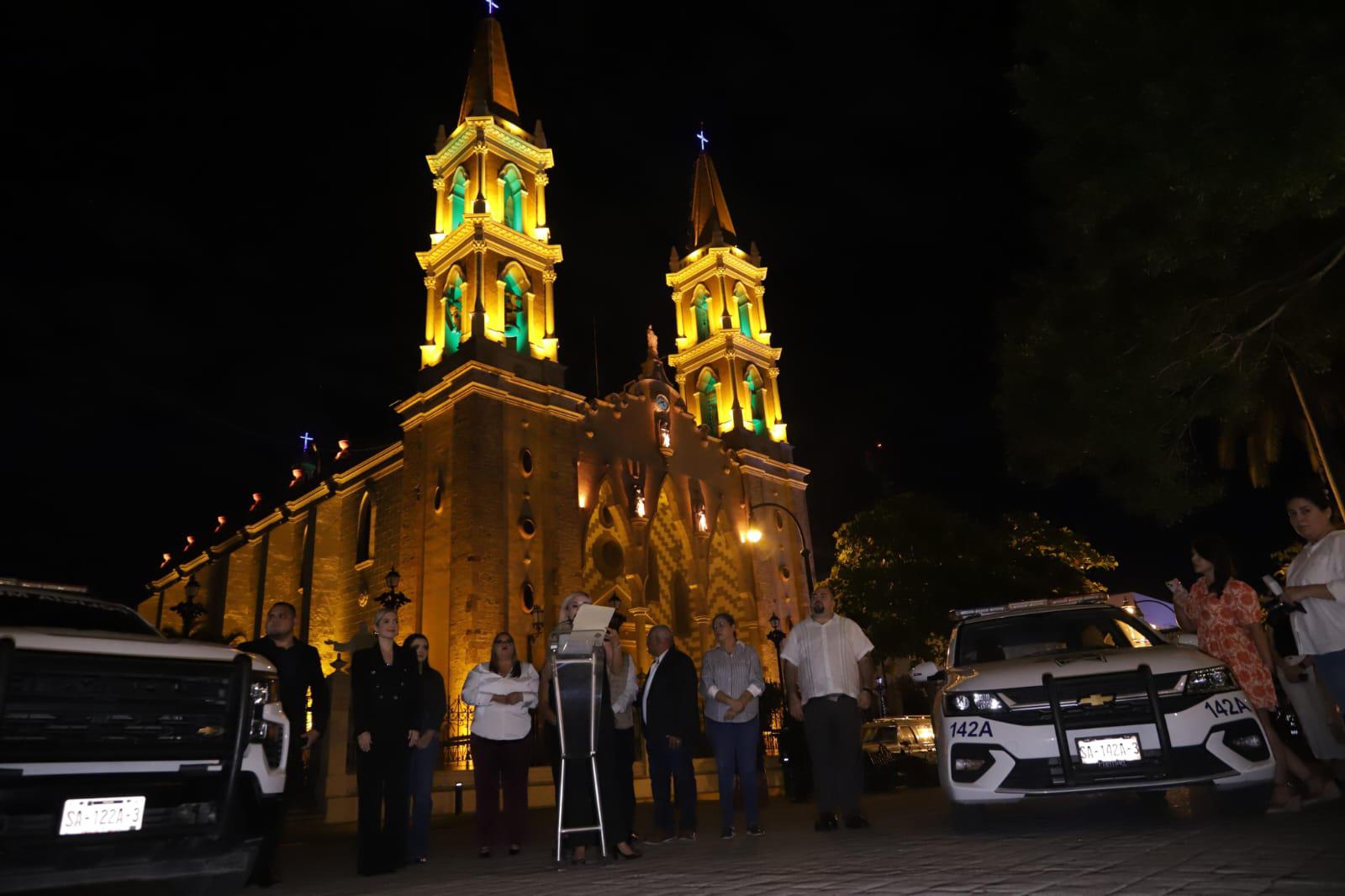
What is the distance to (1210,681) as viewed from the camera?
5.72 metres

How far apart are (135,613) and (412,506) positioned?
85.2ft

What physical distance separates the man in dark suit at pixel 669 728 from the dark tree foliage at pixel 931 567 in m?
23.1

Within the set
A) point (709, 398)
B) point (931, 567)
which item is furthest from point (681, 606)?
point (931, 567)

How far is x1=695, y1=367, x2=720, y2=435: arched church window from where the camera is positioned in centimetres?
4419

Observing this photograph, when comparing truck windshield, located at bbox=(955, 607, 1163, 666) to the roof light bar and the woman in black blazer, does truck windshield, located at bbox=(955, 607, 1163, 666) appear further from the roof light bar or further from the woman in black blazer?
the woman in black blazer

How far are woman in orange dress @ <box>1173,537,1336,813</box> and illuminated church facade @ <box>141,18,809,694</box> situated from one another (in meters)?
22.5

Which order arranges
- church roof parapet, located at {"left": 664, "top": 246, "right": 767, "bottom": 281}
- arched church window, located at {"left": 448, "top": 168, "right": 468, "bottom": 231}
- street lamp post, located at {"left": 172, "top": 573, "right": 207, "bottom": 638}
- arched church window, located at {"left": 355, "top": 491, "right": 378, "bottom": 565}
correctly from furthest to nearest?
church roof parapet, located at {"left": 664, "top": 246, "right": 767, "bottom": 281} < arched church window, located at {"left": 448, "top": 168, "right": 468, "bottom": 231} < arched church window, located at {"left": 355, "top": 491, "right": 378, "bottom": 565} < street lamp post, located at {"left": 172, "top": 573, "right": 207, "bottom": 638}

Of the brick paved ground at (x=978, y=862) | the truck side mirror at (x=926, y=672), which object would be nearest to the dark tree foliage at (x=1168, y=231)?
the brick paved ground at (x=978, y=862)

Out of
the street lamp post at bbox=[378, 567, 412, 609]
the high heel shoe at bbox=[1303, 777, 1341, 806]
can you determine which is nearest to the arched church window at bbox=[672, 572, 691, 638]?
the street lamp post at bbox=[378, 567, 412, 609]

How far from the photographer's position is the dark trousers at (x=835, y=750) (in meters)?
7.30

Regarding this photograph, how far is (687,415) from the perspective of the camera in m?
40.8

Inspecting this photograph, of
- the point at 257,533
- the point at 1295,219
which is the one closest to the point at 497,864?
the point at 1295,219

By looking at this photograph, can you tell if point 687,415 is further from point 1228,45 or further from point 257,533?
point 1228,45

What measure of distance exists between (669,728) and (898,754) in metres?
9.66
